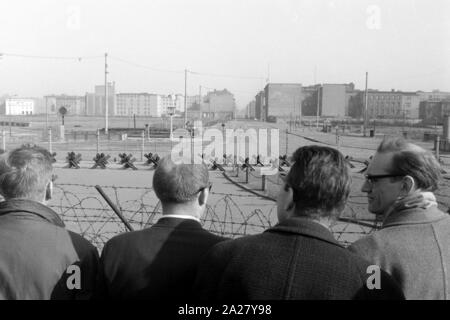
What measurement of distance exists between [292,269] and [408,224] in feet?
2.56

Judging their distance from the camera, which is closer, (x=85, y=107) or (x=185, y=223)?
(x=185, y=223)

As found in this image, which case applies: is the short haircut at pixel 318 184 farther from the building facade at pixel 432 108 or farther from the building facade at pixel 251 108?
the building facade at pixel 251 108

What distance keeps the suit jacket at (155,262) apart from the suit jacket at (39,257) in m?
0.14

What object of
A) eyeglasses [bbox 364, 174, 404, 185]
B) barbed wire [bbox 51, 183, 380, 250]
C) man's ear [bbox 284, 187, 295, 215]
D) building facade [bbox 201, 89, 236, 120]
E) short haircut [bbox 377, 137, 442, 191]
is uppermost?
building facade [bbox 201, 89, 236, 120]

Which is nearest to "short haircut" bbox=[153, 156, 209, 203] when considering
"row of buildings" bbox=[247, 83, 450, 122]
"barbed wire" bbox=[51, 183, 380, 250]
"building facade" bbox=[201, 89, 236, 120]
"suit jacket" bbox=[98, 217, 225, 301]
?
"suit jacket" bbox=[98, 217, 225, 301]

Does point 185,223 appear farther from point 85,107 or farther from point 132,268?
point 85,107

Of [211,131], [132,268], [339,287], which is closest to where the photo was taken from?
[339,287]

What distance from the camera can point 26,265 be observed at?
265cm

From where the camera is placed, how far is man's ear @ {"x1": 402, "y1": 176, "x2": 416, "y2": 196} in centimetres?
272

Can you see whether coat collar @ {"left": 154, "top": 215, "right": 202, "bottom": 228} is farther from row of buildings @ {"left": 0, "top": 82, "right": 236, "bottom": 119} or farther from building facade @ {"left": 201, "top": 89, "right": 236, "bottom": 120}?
building facade @ {"left": 201, "top": 89, "right": 236, "bottom": 120}

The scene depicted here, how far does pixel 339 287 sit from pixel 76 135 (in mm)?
41470

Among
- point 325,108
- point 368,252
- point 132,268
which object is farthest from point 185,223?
point 325,108

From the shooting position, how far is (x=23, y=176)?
2887 millimetres

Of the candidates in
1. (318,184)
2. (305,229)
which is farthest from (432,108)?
(305,229)
